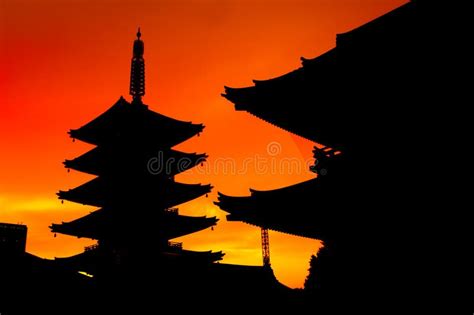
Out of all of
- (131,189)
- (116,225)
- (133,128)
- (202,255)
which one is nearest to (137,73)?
(133,128)

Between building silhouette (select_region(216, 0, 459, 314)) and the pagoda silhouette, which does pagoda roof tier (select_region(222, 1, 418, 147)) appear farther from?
the pagoda silhouette

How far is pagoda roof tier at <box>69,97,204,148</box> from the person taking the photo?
1094 inches

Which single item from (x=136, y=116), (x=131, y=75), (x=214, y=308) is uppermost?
(x=131, y=75)

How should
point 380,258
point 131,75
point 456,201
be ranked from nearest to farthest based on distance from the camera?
point 456,201 < point 380,258 < point 131,75

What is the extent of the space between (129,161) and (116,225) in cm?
419

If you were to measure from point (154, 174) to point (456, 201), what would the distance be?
23149 millimetres

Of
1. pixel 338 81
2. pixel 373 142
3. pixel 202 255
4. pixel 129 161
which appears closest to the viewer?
pixel 373 142

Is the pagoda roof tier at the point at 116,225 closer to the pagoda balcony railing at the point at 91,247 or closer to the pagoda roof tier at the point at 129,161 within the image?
the pagoda balcony railing at the point at 91,247

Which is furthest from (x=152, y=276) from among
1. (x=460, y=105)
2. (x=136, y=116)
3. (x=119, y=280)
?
(x=136, y=116)

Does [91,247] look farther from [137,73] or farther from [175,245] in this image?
[137,73]

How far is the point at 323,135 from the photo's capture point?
33.7 feet

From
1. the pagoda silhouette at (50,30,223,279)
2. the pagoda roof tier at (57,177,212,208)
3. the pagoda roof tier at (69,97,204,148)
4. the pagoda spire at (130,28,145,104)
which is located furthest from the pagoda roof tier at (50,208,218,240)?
the pagoda spire at (130,28,145,104)

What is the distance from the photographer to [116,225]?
1044 inches

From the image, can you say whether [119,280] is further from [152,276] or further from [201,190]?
[201,190]
